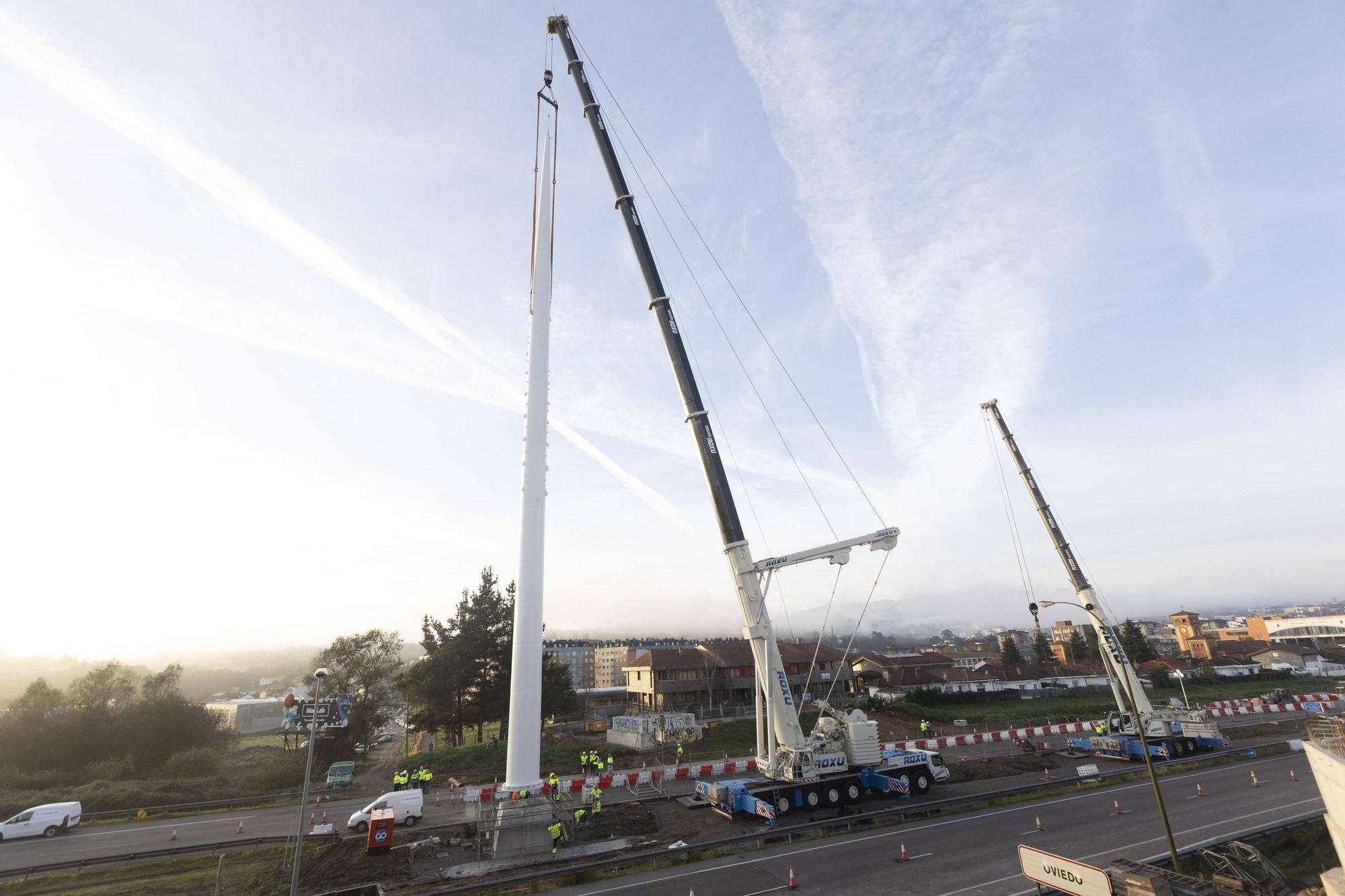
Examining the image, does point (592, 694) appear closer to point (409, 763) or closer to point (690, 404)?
point (409, 763)

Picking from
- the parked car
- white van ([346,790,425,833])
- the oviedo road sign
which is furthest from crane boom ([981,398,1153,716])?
the parked car

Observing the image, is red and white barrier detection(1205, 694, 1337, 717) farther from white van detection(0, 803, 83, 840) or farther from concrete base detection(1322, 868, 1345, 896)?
white van detection(0, 803, 83, 840)

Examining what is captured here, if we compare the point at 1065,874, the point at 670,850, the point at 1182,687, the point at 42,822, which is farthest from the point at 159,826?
the point at 1182,687

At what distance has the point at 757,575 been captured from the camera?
24.1m

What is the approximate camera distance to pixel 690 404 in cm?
2562

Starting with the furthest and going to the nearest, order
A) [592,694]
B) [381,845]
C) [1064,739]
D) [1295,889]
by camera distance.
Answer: [592,694], [1064,739], [381,845], [1295,889]

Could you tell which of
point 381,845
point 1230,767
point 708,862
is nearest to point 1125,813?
point 1230,767

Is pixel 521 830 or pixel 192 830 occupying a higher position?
pixel 521 830

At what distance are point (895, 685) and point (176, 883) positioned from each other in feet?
223

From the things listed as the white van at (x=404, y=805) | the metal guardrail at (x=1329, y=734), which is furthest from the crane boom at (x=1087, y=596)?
the white van at (x=404, y=805)

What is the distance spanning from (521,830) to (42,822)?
2390 cm

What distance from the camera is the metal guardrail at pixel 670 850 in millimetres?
17562

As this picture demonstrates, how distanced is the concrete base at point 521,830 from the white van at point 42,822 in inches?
892

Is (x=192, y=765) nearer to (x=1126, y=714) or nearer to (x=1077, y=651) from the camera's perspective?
(x=1126, y=714)
